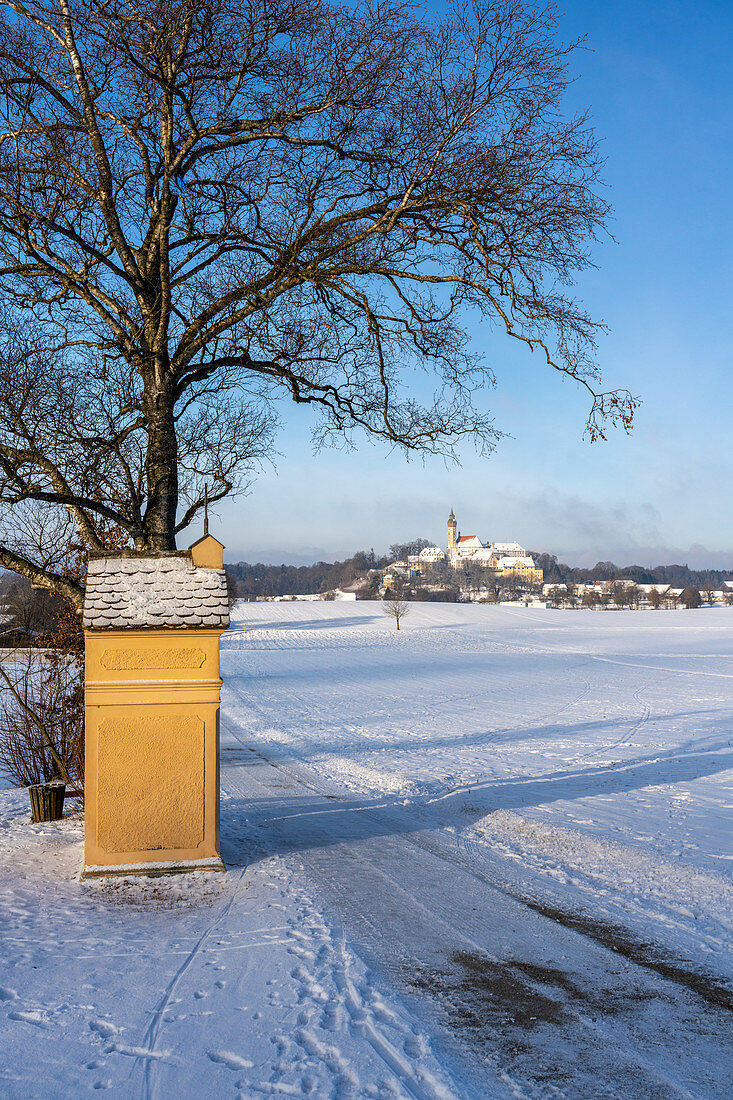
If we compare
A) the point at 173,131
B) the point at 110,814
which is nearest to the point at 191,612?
the point at 110,814

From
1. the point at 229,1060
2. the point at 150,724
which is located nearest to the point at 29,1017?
the point at 229,1060

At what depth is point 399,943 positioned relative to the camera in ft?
20.5

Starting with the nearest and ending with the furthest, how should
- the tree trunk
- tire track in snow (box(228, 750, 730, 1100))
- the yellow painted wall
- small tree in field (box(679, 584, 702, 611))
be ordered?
tire track in snow (box(228, 750, 730, 1100)) < the yellow painted wall < the tree trunk < small tree in field (box(679, 584, 702, 611))

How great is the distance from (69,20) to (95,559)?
5103mm

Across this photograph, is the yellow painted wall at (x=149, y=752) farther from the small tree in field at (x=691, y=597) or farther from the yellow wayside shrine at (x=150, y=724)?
the small tree in field at (x=691, y=597)

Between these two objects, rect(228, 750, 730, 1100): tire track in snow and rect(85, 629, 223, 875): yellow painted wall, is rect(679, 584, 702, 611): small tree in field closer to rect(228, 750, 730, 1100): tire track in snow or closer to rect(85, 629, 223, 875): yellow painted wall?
rect(228, 750, 730, 1100): tire track in snow

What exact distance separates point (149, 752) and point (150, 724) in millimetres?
276

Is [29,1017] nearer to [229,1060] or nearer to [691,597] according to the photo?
[229,1060]

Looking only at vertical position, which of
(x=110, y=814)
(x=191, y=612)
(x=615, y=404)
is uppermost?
(x=615, y=404)

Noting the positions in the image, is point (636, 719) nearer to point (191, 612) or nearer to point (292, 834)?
point (292, 834)

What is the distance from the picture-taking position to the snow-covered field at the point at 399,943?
438 centimetres

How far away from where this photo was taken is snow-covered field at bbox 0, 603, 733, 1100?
4.38 m

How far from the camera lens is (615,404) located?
7895 mm

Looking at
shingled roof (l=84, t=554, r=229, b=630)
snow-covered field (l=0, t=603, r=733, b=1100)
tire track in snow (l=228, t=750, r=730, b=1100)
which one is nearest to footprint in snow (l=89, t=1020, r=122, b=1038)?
snow-covered field (l=0, t=603, r=733, b=1100)
